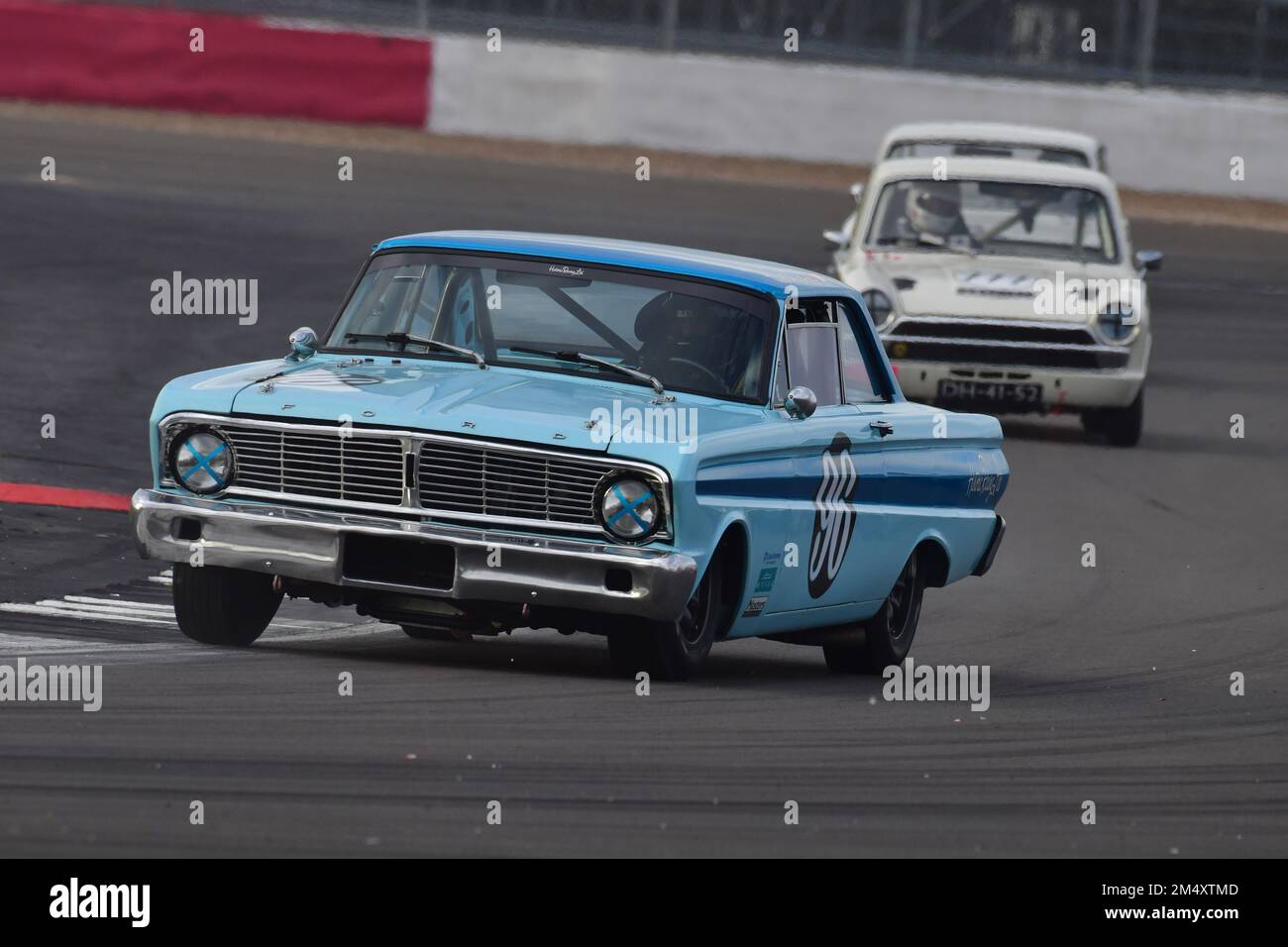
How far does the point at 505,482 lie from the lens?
7.89 m

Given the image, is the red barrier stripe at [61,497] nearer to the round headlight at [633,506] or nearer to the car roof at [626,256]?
the car roof at [626,256]

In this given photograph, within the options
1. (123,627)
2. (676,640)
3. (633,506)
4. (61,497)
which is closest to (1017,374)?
Answer: (61,497)

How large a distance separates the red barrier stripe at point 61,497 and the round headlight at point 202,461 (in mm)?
4136

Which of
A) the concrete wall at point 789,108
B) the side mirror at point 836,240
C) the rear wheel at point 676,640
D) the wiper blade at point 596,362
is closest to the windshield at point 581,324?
the wiper blade at point 596,362

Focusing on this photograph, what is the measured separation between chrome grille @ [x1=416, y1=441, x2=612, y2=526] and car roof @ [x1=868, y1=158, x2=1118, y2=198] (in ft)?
32.0

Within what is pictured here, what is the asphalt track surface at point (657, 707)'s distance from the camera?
630 cm

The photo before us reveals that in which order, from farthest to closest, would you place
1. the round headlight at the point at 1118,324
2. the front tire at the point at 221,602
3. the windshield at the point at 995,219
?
the windshield at the point at 995,219 → the round headlight at the point at 1118,324 → the front tire at the point at 221,602

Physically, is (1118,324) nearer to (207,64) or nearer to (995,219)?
(995,219)

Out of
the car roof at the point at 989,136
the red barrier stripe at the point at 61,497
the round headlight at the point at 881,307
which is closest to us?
the red barrier stripe at the point at 61,497

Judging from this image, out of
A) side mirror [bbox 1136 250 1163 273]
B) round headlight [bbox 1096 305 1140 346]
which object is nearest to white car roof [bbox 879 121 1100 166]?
side mirror [bbox 1136 250 1163 273]

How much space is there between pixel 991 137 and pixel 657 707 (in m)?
12.0

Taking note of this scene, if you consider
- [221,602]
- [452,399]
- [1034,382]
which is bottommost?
[1034,382]
